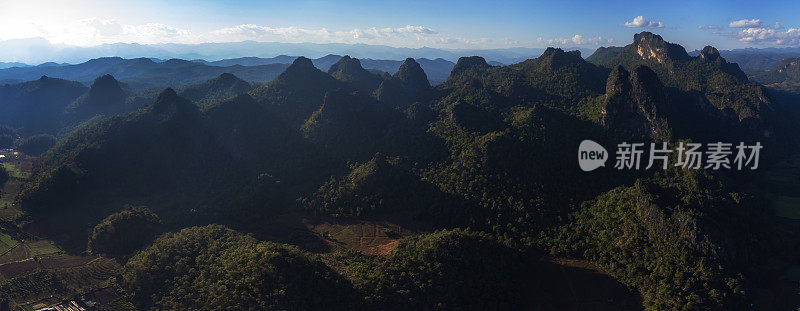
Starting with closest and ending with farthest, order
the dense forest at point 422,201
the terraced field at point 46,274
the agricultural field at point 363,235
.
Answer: the dense forest at point 422,201
the terraced field at point 46,274
the agricultural field at point 363,235

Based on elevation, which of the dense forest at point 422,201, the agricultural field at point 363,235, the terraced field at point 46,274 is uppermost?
the dense forest at point 422,201

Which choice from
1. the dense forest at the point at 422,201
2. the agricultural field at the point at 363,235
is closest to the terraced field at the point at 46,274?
the dense forest at the point at 422,201

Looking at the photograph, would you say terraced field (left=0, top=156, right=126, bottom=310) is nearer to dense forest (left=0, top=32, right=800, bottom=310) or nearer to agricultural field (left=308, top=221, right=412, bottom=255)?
dense forest (left=0, top=32, right=800, bottom=310)

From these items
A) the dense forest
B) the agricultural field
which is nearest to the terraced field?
the dense forest

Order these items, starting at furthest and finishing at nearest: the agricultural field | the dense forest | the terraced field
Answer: the agricultural field, the terraced field, the dense forest

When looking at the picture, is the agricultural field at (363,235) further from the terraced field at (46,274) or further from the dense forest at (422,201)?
the terraced field at (46,274)

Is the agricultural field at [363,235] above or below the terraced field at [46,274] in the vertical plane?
above

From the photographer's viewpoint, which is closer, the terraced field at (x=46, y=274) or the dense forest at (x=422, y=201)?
the dense forest at (x=422, y=201)

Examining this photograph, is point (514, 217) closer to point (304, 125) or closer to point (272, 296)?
point (272, 296)

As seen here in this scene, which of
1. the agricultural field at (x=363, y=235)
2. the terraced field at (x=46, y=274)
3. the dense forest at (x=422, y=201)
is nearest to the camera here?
the dense forest at (x=422, y=201)

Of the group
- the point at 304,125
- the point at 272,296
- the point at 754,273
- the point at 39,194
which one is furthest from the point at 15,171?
the point at 754,273
